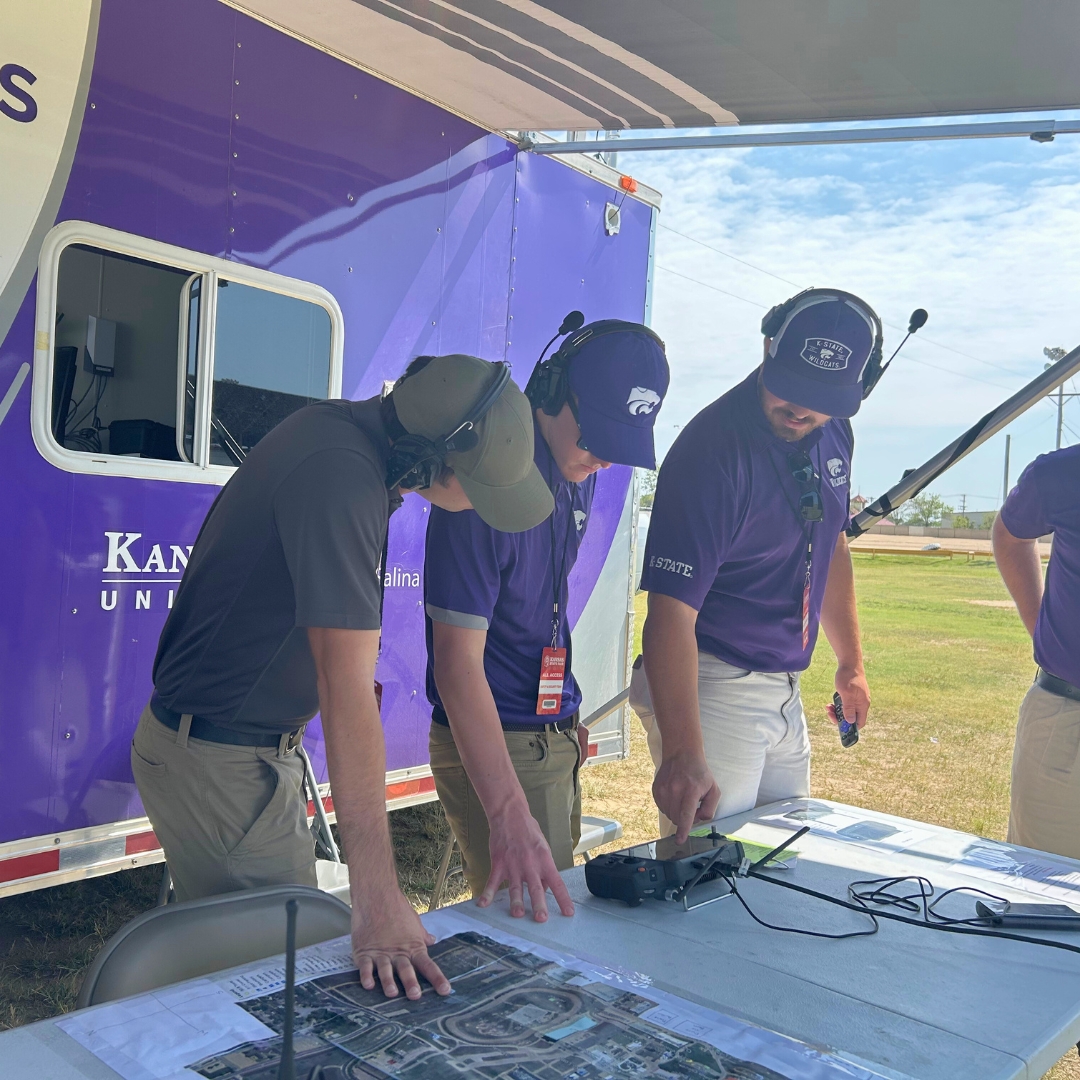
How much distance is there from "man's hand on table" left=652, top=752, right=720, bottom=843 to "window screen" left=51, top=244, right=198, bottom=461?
6.11ft

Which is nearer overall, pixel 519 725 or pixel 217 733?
pixel 217 733

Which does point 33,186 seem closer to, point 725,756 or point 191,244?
point 191,244

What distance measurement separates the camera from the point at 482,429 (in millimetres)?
1857

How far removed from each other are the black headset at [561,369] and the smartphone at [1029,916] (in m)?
1.33

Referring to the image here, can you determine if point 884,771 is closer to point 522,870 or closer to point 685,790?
point 685,790

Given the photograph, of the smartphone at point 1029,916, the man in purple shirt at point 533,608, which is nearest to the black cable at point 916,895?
the smartphone at point 1029,916

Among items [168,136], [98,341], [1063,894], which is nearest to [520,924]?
[1063,894]

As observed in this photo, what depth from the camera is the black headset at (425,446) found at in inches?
71.6

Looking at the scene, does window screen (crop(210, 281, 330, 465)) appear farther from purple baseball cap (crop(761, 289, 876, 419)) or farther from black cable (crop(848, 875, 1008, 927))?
black cable (crop(848, 875, 1008, 927))

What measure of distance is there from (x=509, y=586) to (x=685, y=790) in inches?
22.7

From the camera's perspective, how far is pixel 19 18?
2711 mm

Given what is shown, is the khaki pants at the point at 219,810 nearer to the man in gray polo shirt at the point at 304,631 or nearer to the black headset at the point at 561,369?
the man in gray polo shirt at the point at 304,631

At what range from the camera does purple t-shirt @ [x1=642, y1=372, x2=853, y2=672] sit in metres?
2.37

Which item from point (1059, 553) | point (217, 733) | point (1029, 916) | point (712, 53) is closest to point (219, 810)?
point (217, 733)
